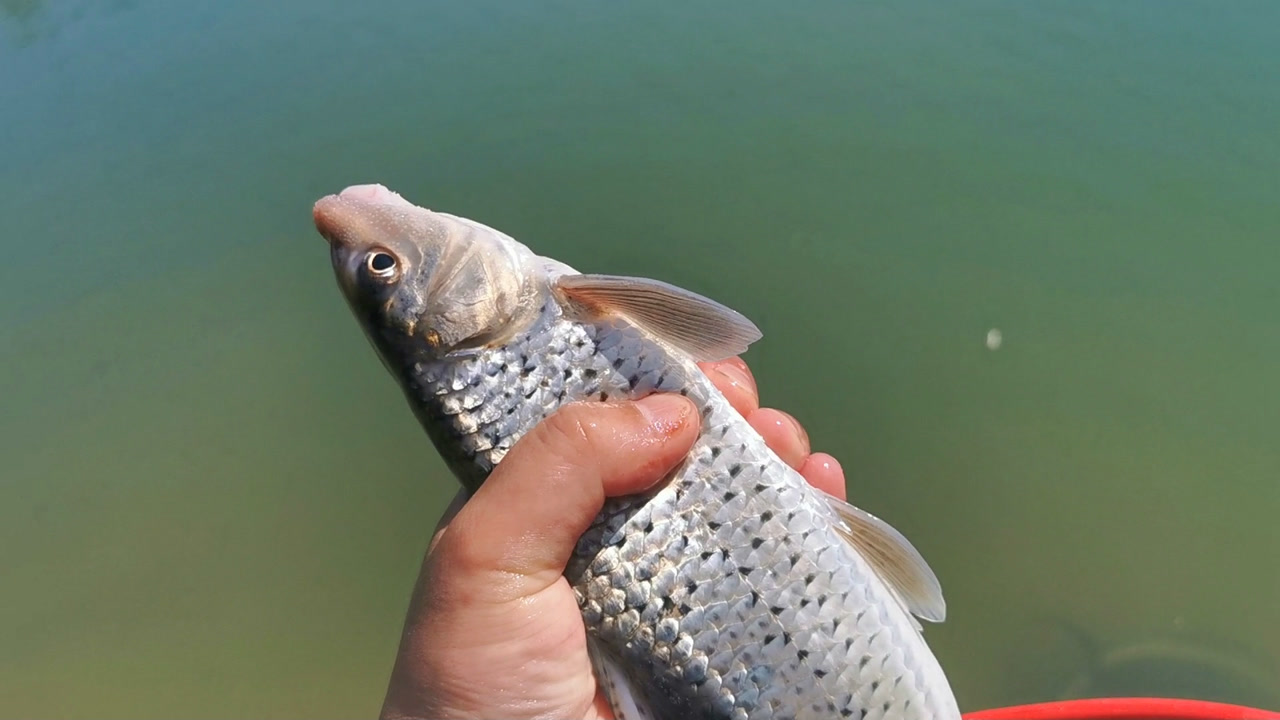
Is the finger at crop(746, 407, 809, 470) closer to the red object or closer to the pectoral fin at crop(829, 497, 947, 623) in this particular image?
the pectoral fin at crop(829, 497, 947, 623)

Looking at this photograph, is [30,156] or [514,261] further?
[30,156]

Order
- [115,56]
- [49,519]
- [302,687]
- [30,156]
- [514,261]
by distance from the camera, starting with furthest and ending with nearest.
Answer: [115,56] < [30,156] < [49,519] < [302,687] < [514,261]

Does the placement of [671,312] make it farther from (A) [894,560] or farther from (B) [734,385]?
(A) [894,560]

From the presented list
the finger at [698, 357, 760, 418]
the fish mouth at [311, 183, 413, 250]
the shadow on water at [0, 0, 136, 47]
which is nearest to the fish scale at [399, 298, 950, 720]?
the fish mouth at [311, 183, 413, 250]

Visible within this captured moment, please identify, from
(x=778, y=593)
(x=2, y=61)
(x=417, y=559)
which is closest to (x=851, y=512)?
(x=778, y=593)

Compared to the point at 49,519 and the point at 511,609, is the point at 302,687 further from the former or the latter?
the point at 511,609

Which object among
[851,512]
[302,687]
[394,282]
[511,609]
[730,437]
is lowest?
[302,687]

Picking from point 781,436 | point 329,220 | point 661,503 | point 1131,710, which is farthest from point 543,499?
point 1131,710
